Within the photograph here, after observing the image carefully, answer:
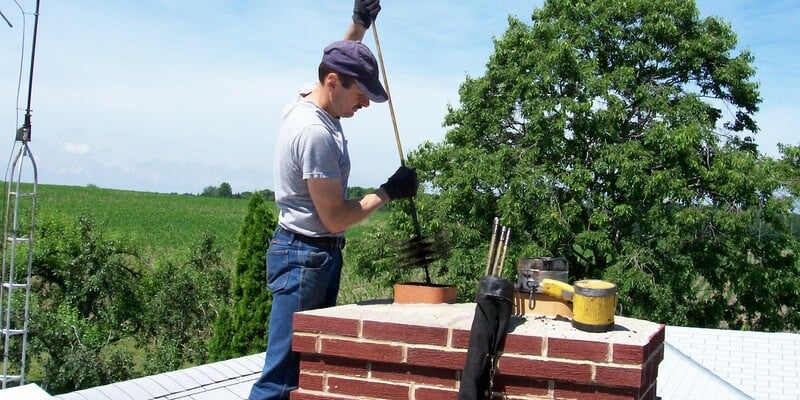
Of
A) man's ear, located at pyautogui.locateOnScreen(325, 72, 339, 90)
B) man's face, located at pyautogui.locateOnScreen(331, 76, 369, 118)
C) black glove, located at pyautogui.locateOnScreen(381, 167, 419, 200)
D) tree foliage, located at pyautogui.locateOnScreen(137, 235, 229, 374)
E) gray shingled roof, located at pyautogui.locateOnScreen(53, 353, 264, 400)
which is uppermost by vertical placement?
man's ear, located at pyautogui.locateOnScreen(325, 72, 339, 90)

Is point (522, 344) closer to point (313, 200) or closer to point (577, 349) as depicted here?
point (577, 349)

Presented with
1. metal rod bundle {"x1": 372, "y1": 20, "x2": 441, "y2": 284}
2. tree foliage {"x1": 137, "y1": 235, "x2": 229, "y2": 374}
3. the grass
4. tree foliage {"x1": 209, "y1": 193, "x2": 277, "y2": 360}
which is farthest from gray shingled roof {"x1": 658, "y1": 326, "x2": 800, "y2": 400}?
the grass

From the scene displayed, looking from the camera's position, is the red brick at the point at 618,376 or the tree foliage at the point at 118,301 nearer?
the red brick at the point at 618,376

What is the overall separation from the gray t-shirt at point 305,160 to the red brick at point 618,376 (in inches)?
39.8

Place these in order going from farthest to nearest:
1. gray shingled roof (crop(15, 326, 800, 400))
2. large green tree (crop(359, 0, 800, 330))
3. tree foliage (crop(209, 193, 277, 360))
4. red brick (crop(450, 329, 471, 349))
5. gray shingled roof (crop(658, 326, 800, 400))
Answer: large green tree (crop(359, 0, 800, 330))
tree foliage (crop(209, 193, 277, 360))
gray shingled roof (crop(658, 326, 800, 400))
gray shingled roof (crop(15, 326, 800, 400))
red brick (crop(450, 329, 471, 349))

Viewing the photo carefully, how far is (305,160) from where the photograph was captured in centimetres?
271

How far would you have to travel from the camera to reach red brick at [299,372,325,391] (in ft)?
8.57

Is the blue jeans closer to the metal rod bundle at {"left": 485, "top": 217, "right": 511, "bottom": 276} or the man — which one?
the man

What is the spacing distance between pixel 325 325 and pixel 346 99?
777mm

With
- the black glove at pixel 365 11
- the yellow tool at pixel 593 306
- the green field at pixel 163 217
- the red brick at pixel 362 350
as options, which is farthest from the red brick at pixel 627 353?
the green field at pixel 163 217

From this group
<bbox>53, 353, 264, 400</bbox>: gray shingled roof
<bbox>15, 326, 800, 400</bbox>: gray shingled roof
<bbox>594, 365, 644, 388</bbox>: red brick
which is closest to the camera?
<bbox>594, 365, 644, 388</bbox>: red brick

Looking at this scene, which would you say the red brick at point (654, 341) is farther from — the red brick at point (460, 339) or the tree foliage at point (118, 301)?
the tree foliage at point (118, 301)

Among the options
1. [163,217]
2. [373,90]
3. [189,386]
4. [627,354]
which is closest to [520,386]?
[627,354]

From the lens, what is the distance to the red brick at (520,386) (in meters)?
2.38
